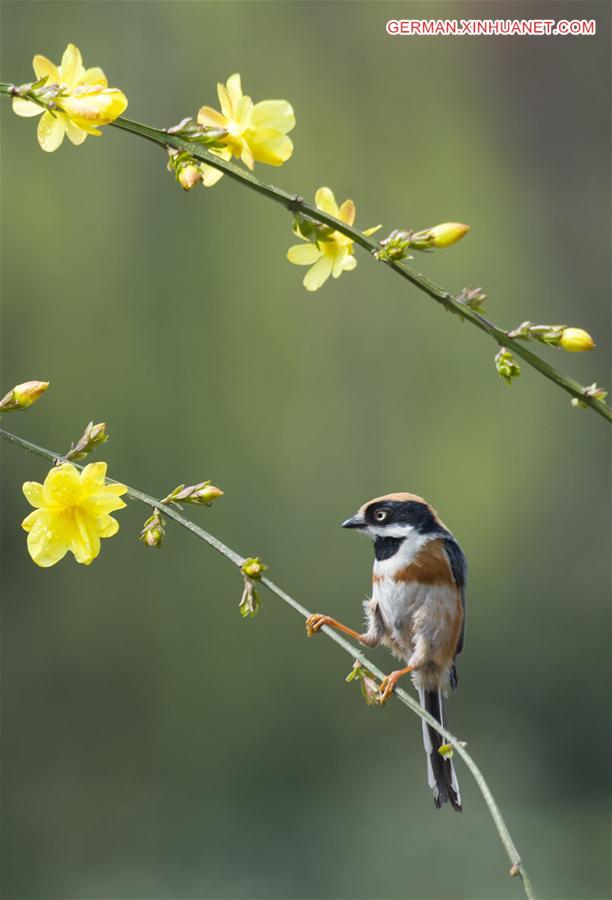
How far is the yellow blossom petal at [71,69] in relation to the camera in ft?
2.54

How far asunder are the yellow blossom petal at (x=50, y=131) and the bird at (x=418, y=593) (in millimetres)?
439

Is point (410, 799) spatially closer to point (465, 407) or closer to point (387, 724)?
point (387, 724)

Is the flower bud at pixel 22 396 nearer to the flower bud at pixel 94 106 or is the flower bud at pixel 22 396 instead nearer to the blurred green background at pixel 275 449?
the flower bud at pixel 94 106

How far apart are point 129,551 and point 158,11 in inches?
75.3

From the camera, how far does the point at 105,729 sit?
392 centimetres

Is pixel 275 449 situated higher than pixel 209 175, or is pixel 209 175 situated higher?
pixel 275 449

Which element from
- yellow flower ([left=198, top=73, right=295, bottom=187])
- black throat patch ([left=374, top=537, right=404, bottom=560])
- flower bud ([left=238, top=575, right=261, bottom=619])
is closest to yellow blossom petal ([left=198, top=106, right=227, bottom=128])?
yellow flower ([left=198, top=73, right=295, bottom=187])

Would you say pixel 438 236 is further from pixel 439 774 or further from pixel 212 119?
pixel 439 774

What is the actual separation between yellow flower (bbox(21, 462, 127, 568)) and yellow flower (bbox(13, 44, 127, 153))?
9.2 inches

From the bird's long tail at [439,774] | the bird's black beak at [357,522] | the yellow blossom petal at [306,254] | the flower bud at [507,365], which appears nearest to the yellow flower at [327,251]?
the yellow blossom petal at [306,254]

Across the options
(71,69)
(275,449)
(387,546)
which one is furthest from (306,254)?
(275,449)

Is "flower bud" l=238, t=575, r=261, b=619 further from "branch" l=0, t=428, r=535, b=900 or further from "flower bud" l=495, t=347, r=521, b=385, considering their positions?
"flower bud" l=495, t=347, r=521, b=385

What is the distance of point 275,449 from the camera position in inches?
153

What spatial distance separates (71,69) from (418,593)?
0.60 m
